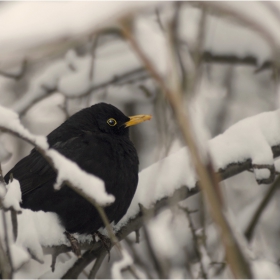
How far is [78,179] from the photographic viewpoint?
205 cm

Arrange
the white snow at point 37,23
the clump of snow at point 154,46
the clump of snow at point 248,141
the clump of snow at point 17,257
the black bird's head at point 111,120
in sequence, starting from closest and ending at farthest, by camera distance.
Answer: the clump of snow at point 17,257 < the clump of snow at point 154,46 < the white snow at point 37,23 < the clump of snow at point 248,141 < the black bird's head at point 111,120

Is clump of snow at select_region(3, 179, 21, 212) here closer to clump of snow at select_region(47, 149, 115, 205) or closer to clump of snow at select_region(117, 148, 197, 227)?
clump of snow at select_region(47, 149, 115, 205)

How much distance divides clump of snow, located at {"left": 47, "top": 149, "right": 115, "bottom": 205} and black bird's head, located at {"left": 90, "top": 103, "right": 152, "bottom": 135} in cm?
239

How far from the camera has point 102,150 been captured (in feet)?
13.2

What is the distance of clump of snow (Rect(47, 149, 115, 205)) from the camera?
6.43 feet

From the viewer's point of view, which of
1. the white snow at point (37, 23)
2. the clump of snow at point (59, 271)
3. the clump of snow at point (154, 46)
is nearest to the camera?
the clump of snow at point (154, 46)

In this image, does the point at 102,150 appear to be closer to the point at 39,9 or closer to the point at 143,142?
the point at 39,9

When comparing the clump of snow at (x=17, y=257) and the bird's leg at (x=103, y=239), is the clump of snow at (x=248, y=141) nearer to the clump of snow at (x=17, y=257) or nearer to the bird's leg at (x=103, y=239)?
the bird's leg at (x=103, y=239)

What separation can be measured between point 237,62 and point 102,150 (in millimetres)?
1668

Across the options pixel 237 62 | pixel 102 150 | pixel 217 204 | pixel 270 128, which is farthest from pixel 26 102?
pixel 217 204

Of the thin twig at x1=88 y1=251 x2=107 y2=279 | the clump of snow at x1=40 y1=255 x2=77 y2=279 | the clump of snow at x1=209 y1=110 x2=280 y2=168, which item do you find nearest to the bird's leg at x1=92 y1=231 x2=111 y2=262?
the thin twig at x1=88 y1=251 x2=107 y2=279

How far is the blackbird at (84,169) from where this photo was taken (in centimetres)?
380

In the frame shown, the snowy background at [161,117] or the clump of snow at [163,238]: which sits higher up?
the snowy background at [161,117]

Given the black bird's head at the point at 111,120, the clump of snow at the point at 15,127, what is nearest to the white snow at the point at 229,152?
the black bird's head at the point at 111,120
